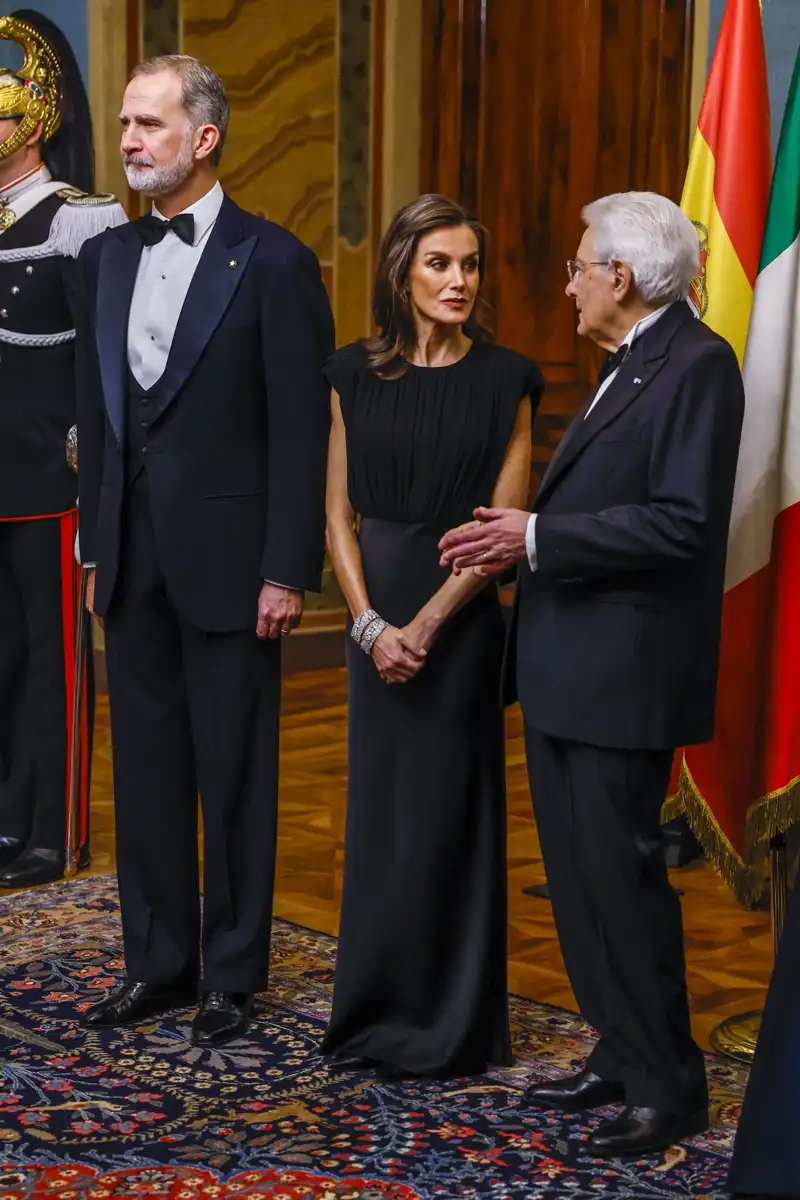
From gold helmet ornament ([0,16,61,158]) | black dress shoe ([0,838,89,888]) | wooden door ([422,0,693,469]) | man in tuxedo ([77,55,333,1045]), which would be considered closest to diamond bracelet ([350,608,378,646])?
man in tuxedo ([77,55,333,1045])

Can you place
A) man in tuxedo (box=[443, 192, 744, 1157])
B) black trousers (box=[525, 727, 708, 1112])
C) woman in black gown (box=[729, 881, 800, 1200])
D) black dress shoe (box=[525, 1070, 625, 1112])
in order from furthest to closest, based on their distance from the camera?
black dress shoe (box=[525, 1070, 625, 1112]) < black trousers (box=[525, 727, 708, 1112]) < man in tuxedo (box=[443, 192, 744, 1157]) < woman in black gown (box=[729, 881, 800, 1200])

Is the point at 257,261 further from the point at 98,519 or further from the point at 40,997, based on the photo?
the point at 40,997

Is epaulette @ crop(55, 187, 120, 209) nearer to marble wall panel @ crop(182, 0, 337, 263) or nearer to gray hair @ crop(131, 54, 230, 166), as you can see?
gray hair @ crop(131, 54, 230, 166)

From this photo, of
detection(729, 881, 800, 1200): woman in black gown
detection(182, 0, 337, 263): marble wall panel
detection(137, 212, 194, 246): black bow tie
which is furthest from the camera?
detection(182, 0, 337, 263): marble wall panel

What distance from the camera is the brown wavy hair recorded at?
9.37ft

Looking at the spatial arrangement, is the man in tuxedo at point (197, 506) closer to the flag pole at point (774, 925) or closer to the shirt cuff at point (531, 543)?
the shirt cuff at point (531, 543)

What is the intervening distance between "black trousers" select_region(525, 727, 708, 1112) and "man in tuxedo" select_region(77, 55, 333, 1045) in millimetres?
661

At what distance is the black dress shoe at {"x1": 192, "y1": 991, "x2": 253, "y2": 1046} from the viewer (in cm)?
312

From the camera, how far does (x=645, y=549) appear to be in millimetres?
2471

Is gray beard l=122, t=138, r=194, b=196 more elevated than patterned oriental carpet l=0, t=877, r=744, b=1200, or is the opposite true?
gray beard l=122, t=138, r=194, b=196

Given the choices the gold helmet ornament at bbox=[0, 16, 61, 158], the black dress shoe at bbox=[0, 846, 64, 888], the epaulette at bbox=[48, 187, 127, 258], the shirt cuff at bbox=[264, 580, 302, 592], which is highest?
the gold helmet ornament at bbox=[0, 16, 61, 158]

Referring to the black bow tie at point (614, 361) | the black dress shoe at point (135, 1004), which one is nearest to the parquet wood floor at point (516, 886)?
the black dress shoe at point (135, 1004)

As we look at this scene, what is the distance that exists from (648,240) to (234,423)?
0.87 metres

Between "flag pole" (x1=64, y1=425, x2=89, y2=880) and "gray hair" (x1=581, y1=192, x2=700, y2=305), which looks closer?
"gray hair" (x1=581, y1=192, x2=700, y2=305)
